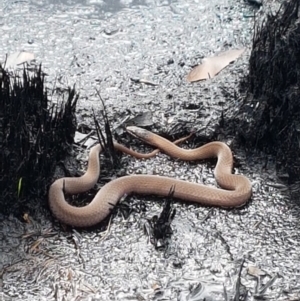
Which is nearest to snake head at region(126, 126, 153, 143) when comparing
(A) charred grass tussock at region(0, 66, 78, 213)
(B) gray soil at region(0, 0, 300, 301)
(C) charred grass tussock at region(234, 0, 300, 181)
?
(B) gray soil at region(0, 0, 300, 301)

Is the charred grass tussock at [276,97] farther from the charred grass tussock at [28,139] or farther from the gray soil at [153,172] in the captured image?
the charred grass tussock at [28,139]

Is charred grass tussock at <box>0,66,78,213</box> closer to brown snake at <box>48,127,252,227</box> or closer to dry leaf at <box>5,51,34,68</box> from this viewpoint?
brown snake at <box>48,127,252,227</box>

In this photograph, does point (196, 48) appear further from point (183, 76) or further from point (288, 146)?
point (288, 146)

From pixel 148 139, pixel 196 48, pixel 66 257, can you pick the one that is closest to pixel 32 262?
pixel 66 257

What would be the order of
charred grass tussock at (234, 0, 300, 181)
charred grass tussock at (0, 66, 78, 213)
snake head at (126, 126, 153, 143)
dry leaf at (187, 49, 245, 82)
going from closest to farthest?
charred grass tussock at (0, 66, 78, 213) → charred grass tussock at (234, 0, 300, 181) → snake head at (126, 126, 153, 143) → dry leaf at (187, 49, 245, 82)

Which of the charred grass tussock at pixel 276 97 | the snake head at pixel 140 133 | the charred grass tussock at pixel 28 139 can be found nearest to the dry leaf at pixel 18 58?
the charred grass tussock at pixel 28 139

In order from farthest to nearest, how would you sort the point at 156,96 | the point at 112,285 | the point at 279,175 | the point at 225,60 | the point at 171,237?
the point at 225,60 → the point at 156,96 → the point at 279,175 → the point at 171,237 → the point at 112,285
